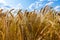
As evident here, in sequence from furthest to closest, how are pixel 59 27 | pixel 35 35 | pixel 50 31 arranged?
pixel 59 27 < pixel 50 31 < pixel 35 35

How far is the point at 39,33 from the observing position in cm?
196

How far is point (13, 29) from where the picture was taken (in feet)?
6.57

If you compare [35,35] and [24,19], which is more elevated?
[24,19]

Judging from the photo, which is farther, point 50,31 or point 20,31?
point 50,31

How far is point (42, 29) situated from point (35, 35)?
15 centimetres

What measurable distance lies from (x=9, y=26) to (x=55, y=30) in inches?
18.4

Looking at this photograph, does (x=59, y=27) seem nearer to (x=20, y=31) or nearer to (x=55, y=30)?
(x=55, y=30)

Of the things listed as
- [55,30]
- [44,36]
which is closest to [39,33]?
[44,36]

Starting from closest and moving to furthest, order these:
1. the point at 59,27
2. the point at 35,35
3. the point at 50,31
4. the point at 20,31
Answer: the point at 20,31 < the point at 35,35 < the point at 50,31 < the point at 59,27

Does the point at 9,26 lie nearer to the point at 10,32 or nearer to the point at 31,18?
the point at 10,32

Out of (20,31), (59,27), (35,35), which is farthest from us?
(59,27)

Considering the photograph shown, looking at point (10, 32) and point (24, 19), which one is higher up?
point (24, 19)

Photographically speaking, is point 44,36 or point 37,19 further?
point 37,19

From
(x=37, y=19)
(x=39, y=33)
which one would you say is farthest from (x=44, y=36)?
(x=37, y=19)
